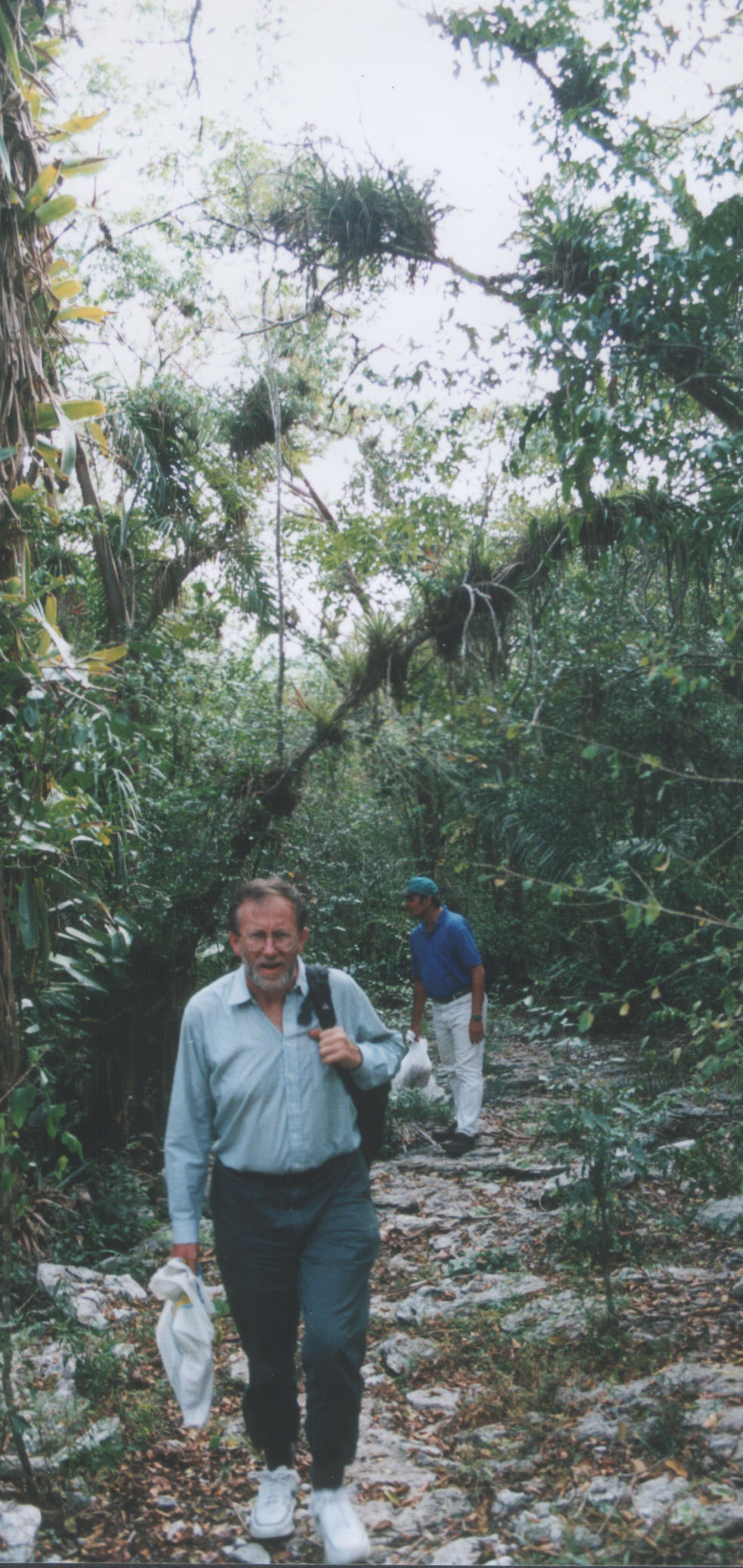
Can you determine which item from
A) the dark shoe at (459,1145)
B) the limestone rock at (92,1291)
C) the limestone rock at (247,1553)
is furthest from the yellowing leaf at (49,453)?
the dark shoe at (459,1145)

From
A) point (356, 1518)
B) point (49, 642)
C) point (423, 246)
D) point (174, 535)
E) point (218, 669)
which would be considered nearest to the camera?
point (356, 1518)

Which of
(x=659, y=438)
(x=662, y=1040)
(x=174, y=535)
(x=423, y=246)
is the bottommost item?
(x=662, y=1040)

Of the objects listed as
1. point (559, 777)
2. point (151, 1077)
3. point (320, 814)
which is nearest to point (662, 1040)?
point (559, 777)

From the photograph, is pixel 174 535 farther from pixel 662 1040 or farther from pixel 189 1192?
pixel 189 1192

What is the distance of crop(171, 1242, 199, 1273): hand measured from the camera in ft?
9.71

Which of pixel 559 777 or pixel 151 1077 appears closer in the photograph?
pixel 151 1077

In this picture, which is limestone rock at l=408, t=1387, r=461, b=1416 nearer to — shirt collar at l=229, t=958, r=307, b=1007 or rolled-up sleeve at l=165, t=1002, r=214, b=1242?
rolled-up sleeve at l=165, t=1002, r=214, b=1242

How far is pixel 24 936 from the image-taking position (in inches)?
172

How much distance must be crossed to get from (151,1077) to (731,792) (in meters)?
4.57

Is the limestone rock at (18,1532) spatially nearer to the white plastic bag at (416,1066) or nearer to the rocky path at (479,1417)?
the rocky path at (479,1417)

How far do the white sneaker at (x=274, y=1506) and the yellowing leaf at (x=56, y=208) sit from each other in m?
4.16

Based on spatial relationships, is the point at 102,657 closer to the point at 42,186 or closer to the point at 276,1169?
the point at 42,186

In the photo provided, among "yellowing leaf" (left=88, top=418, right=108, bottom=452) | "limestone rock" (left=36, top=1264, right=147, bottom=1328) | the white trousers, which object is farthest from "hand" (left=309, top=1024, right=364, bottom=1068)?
the white trousers

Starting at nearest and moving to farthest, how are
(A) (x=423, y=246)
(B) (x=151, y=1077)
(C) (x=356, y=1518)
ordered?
(C) (x=356, y=1518), (B) (x=151, y=1077), (A) (x=423, y=246)
